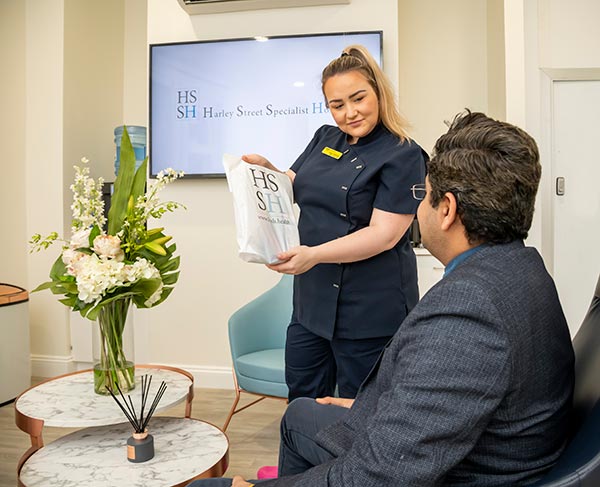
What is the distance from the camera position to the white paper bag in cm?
168

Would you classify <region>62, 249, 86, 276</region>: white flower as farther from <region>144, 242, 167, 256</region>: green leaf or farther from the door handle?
the door handle

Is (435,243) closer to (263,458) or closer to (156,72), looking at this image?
(263,458)

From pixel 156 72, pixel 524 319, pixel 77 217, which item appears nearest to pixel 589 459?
pixel 524 319

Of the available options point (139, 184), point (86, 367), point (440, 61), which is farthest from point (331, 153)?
point (86, 367)

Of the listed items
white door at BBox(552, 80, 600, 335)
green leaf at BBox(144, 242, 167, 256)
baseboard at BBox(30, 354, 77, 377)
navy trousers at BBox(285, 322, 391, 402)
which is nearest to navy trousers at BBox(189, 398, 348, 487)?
navy trousers at BBox(285, 322, 391, 402)

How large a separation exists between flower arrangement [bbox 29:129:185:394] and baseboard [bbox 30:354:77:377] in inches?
83.8

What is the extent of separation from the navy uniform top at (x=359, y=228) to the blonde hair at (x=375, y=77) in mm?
36

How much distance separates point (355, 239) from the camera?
1755 mm

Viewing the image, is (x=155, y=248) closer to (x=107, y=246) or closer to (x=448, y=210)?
(x=107, y=246)

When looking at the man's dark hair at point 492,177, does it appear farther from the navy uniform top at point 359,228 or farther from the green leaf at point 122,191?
the green leaf at point 122,191

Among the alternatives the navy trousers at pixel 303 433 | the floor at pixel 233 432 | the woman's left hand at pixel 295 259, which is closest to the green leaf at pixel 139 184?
the woman's left hand at pixel 295 259

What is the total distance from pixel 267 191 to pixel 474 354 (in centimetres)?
108

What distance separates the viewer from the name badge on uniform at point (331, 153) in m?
1.90

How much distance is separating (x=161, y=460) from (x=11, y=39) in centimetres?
349
